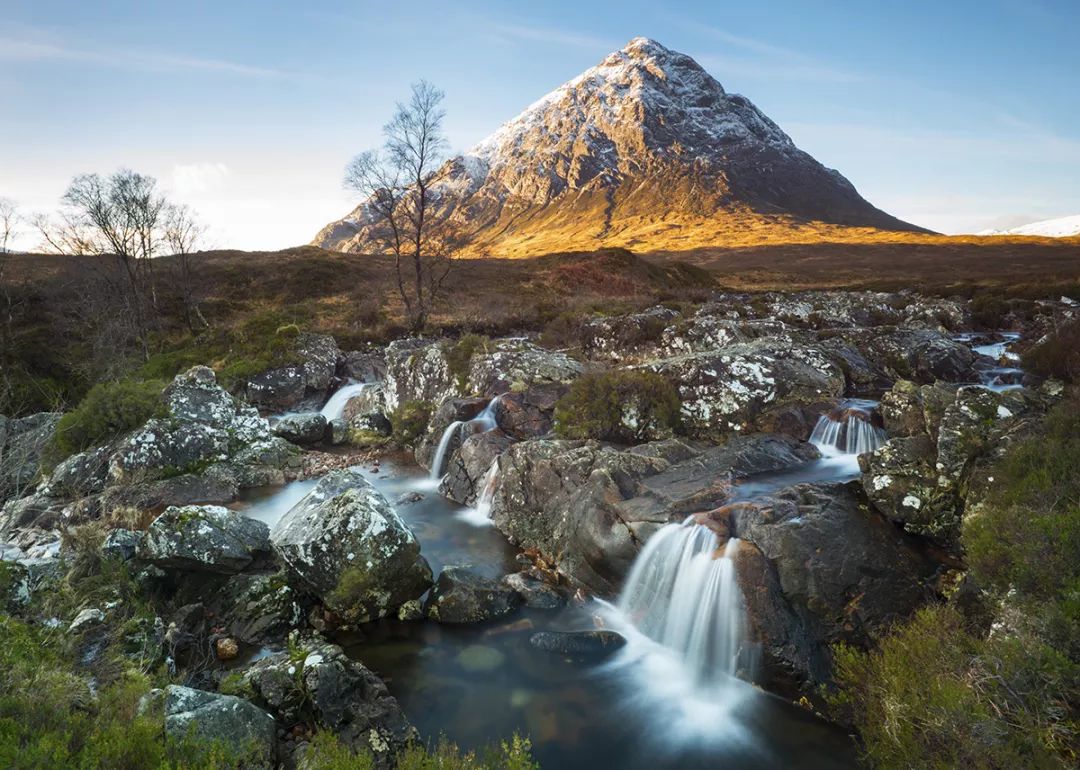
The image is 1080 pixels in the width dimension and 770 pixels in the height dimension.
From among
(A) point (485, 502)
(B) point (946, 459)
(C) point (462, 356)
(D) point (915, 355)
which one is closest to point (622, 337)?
(C) point (462, 356)

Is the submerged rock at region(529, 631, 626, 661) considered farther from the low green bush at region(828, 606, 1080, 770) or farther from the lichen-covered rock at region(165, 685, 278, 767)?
the lichen-covered rock at region(165, 685, 278, 767)

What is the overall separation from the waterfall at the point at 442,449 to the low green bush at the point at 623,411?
11.5 ft

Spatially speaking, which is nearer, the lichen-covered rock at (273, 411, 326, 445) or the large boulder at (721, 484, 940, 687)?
the large boulder at (721, 484, 940, 687)

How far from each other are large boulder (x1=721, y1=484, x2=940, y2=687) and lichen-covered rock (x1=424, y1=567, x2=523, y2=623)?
163 inches

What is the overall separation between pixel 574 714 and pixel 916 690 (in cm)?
428

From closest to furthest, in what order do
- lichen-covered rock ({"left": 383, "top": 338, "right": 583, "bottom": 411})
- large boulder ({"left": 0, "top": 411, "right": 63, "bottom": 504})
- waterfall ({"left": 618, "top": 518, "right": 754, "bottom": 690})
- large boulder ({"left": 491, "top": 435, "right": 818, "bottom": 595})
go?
waterfall ({"left": 618, "top": 518, "right": 754, "bottom": 690}) < large boulder ({"left": 491, "top": 435, "right": 818, "bottom": 595}) < large boulder ({"left": 0, "top": 411, "right": 63, "bottom": 504}) < lichen-covered rock ({"left": 383, "top": 338, "right": 583, "bottom": 411})

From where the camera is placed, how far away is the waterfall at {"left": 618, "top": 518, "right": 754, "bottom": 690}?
26.3 feet

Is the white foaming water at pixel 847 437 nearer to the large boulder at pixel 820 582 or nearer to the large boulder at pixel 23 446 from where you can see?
the large boulder at pixel 820 582

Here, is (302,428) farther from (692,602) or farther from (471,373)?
(692,602)

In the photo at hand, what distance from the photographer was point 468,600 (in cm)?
949

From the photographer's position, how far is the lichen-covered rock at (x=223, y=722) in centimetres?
522

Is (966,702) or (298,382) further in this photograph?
(298,382)

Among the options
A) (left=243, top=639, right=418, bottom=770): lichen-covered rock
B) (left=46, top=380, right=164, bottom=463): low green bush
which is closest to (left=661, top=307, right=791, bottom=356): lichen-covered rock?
(left=243, top=639, right=418, bottom=770): lichen-covered rock

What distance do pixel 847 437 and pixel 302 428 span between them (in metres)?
16.8
